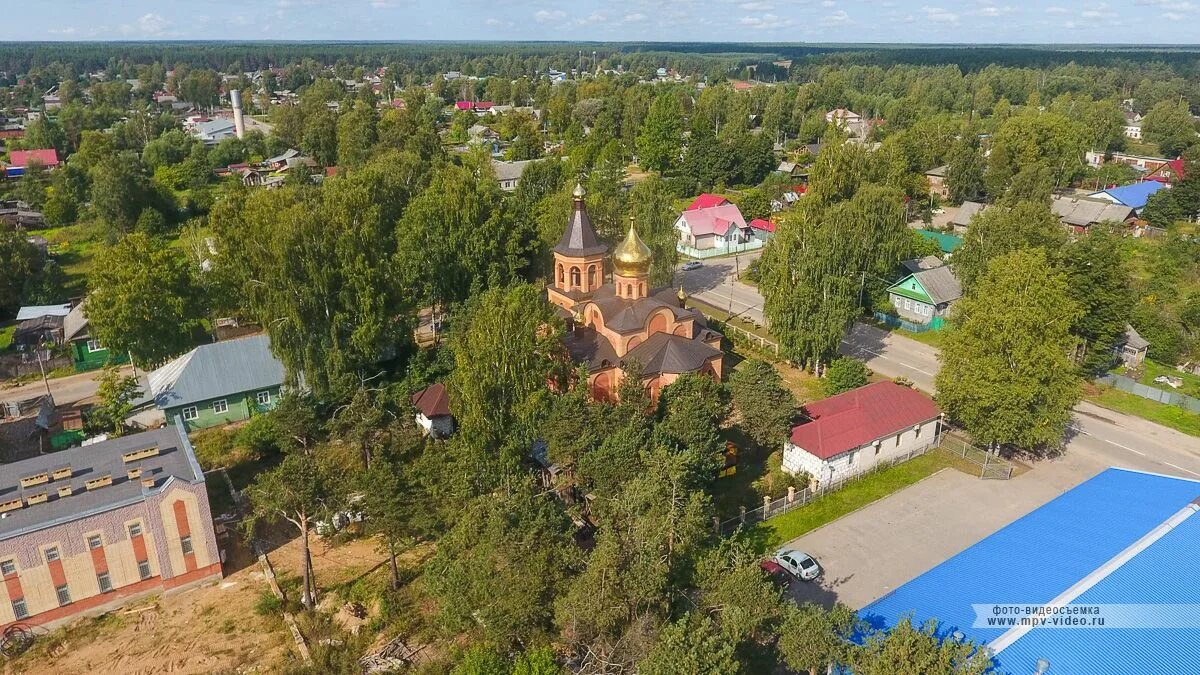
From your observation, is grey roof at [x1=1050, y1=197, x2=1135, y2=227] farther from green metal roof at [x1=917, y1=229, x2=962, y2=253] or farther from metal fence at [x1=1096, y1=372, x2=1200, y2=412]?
metal fence at [x1=1096, y1=372, x2=1200, y2=412]

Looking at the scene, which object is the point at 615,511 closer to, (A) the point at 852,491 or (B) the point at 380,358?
(A) the point at 852,491

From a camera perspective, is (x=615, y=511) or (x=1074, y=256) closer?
(x=615, y=511)

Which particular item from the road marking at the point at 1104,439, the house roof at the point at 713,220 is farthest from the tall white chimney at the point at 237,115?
the road marking at the point at 1104,439

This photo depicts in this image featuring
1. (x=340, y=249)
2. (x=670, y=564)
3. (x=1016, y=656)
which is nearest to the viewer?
(x=1016, y=656)

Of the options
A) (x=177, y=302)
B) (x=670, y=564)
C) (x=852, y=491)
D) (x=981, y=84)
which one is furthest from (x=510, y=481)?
(x=981, y=84)

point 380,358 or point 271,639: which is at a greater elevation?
point 380,358

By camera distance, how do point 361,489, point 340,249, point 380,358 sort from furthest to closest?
point 380,358
point 340,249
point 361,489

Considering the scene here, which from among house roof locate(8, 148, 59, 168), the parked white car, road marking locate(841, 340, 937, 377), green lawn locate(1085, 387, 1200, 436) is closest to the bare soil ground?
the parked white car
